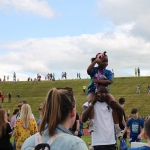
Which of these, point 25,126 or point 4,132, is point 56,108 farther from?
point 25,126

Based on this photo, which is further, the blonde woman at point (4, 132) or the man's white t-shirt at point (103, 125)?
the blonde woman at point (4, 132)

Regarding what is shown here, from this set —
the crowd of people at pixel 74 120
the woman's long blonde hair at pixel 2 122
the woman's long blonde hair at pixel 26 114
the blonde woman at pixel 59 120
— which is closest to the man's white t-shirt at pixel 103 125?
the crowd of people at pixel 74 120

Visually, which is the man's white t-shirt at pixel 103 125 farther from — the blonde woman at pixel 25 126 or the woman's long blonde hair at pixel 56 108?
the woman's long blonde hair at pixel 56 108

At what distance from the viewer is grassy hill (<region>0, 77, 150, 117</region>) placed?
5407 centimetres

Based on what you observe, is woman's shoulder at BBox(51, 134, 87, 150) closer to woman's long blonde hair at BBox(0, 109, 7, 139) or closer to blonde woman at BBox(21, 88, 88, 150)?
blonde woman at BBox(21, 88, 88, 150)

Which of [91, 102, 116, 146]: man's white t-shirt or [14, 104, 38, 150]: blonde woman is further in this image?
[14, 104, 38, 150]: blonde woman

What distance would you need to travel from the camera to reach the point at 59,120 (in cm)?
337

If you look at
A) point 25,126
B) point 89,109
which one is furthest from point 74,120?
point 25,126

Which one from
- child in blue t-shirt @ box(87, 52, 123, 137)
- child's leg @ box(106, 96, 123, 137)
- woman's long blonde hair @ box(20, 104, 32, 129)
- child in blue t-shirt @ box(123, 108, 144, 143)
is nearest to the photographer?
child's leg @ box(106, 96, 123, 137)

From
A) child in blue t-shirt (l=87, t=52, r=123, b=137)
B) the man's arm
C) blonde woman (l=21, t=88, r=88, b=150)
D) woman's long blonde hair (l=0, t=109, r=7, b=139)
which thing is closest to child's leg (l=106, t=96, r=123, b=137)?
child in blue t-shirt (l=87, t=52, r=123, b=137)

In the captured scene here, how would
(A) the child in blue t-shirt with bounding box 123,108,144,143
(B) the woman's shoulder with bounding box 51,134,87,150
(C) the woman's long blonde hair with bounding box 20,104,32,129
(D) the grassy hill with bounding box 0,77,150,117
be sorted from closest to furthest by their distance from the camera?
(B) the woman's shoulder with bounding box 51,134,87,150, (C) the woman's long blonde hair with bounding box 20,104,32,129, (A) the child in blue t-shirt with bounding box 123,108,144,143, (D) the grassy hill with bounding box 0,77,150,117

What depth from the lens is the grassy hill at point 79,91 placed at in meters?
54.1

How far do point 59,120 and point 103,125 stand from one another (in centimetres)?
334

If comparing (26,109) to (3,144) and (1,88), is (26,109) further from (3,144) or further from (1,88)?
(1,88)
